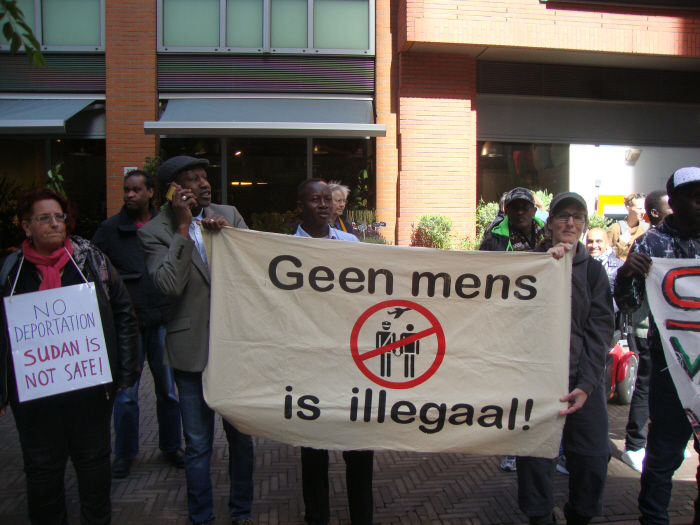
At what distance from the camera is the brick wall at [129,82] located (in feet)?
31.3

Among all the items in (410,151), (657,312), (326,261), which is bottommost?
(657,312)

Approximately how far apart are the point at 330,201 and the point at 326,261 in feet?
1.47

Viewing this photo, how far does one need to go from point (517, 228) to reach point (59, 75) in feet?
30.3

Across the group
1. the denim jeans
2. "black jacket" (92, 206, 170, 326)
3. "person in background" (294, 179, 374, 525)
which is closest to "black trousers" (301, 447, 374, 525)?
"person in background" (294, 179, 374, 525)

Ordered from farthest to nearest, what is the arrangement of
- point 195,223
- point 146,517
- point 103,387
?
point 146,517
point 195,223
point 103,387

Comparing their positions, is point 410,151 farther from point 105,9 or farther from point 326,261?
point 326,261

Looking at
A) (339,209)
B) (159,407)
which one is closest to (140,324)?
(159,407)

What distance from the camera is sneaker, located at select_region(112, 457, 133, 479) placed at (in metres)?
3.92

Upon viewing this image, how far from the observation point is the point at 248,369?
116 inches

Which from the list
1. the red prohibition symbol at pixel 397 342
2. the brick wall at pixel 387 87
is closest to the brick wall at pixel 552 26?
the brick wall at pixel 387 87

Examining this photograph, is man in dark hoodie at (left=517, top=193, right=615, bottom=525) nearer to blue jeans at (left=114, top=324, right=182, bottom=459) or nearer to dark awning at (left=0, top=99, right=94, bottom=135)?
blue jeans at (left=114, top=324, right=182, bottom=459)

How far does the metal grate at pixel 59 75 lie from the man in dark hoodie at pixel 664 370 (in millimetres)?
9656

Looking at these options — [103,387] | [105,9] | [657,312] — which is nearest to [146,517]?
[103,387]

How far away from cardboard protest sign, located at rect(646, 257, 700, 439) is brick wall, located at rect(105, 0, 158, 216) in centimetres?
875
